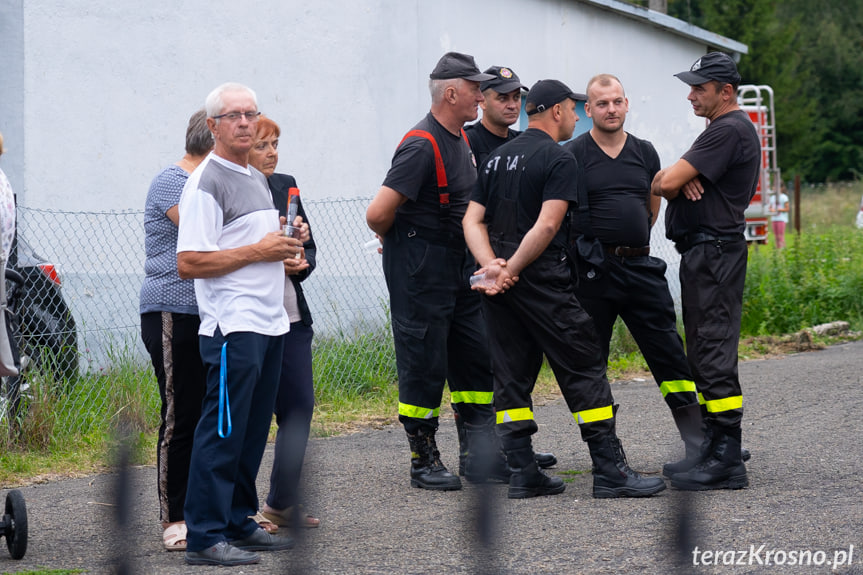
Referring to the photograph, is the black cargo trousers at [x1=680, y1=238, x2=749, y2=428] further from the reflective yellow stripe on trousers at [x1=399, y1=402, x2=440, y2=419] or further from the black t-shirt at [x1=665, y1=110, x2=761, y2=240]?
the reflective yellow stripe on trousers at [x1=399, y1=402, x2=440, y2=419]

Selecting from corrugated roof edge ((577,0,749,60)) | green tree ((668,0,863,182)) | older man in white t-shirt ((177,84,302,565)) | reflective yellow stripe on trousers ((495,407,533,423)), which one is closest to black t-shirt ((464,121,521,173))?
reflective yellow stripe on trousers ((495,407,533,423))

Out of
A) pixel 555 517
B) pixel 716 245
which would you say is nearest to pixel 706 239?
pixel 716 245

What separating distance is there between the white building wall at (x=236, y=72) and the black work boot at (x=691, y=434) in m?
5.46

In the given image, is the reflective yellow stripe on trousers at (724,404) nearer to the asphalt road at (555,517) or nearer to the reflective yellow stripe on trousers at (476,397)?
the asphalt road at (555,517)

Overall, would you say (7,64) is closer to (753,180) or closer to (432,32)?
(432,32)

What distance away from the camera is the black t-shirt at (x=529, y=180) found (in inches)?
210

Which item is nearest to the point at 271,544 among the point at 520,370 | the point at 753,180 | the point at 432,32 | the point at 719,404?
the point at 520,370

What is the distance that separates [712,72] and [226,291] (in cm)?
289

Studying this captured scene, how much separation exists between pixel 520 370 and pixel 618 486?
73cm

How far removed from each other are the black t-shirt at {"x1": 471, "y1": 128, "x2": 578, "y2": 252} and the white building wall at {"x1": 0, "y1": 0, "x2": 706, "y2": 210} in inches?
190

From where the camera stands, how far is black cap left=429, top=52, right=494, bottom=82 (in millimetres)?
5785

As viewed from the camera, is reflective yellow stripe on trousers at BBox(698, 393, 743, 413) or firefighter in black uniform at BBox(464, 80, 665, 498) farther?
reflective yellow stripe on trousers at BBox(698, 393, 743, 413)

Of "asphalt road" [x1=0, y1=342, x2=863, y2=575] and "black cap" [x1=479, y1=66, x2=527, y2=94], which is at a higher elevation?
"black cap" [x1=479, y1=66, x2=527, y2=94]

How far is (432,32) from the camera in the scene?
11367 millimetres
